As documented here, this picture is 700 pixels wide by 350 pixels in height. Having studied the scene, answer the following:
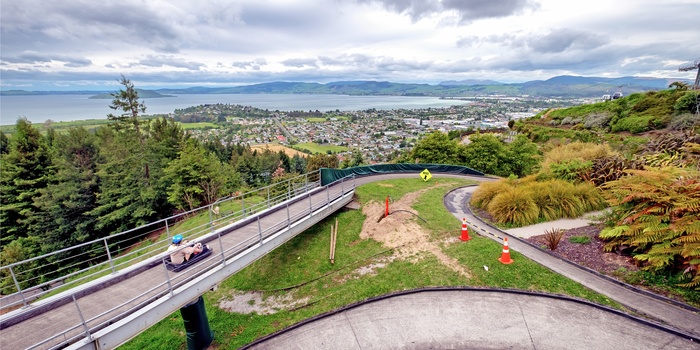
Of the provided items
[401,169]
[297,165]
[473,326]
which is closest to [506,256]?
[473,326]

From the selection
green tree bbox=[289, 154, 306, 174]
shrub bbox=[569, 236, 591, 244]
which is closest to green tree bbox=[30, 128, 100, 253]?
shrub bbox=[569, 236, 591, 244]

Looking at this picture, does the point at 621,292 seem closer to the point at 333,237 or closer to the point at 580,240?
the point at 580,240

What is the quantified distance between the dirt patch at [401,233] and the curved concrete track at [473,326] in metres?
1.55

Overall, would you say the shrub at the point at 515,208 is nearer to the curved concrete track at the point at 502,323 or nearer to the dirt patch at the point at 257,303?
the curved concrete track at the point at 502,323

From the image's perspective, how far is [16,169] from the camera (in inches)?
913

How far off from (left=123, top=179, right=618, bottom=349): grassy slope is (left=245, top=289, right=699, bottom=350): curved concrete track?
0.41 metres

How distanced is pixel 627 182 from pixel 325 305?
10.7 m

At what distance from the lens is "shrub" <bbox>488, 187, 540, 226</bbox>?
1225 centimetres

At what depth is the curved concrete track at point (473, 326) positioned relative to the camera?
6480mm

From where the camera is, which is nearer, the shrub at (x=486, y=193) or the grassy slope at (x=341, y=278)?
the grassy slope at (x=341, y=278)

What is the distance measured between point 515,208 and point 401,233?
527 cm

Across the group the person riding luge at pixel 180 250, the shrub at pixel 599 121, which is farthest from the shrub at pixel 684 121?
the person riding luge at pixel 180 250

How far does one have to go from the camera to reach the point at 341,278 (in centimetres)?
1015

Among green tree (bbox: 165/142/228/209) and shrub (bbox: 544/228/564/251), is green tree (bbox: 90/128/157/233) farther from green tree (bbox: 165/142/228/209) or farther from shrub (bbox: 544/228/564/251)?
shrub (bbox: 544/228/564/251)
